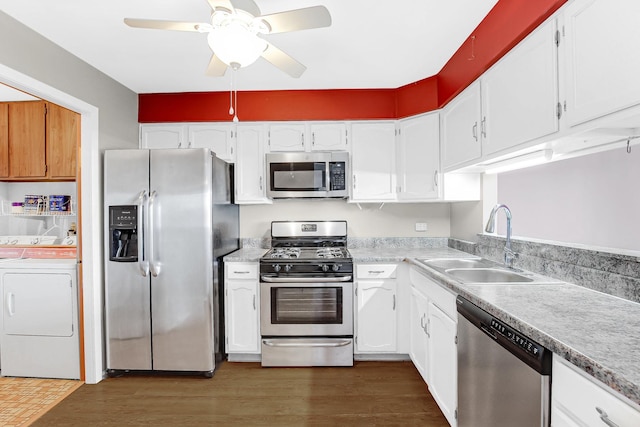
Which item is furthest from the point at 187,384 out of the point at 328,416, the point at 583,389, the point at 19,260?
the point at 583,389

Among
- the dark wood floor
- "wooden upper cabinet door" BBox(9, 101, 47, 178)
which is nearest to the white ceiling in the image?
"wooden upper cabinet door" BBox(9, 101, 47, 178)

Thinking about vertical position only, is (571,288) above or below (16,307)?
above

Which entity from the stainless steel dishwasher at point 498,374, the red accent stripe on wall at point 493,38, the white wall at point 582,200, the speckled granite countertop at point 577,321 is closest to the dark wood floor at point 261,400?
the stainless steel dishwasher at point 498,374

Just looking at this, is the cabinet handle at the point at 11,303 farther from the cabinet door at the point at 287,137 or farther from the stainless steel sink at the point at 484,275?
the stainless steel sink at the point at 484,275

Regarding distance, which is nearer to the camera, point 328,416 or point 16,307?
point 328,416

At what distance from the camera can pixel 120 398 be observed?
7.60ft

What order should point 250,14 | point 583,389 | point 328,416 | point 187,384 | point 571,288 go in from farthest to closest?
1. point 187,384
2. point 328,416
3. point 571,288
4. point 250,14
5. point 583,389

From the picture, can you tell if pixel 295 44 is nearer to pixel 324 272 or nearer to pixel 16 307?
pixel 324 272

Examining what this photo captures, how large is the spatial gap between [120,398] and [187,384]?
17.6 inches

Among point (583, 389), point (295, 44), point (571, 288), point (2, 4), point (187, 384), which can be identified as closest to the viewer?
point (583, 389)

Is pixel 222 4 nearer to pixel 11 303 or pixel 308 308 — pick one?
pixel 308 308

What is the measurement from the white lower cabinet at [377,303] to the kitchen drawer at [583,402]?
1.70 m

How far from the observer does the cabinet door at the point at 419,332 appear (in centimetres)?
226

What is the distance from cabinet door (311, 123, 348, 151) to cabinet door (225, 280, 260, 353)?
1.41m
